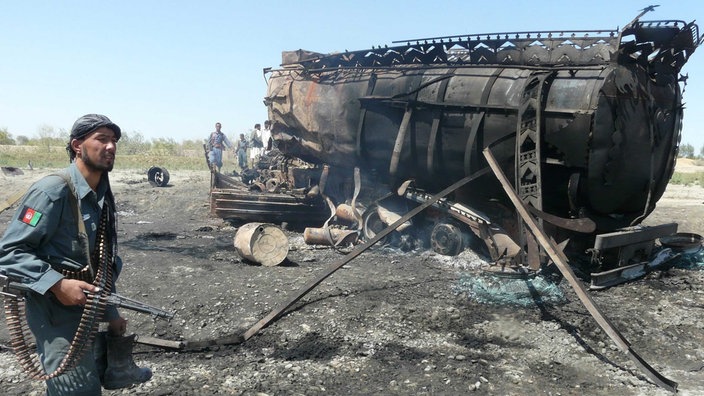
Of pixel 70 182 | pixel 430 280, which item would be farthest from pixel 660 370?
pixel 70 182

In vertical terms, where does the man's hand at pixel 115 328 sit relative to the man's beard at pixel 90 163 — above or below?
below

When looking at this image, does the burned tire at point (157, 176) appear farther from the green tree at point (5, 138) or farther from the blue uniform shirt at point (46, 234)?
the green tree at point (5, 138)

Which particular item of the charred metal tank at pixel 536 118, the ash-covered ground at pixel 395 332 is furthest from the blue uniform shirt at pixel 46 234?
the charred metal tank at pixel 536 118

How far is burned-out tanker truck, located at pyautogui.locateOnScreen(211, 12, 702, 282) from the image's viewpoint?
20.8 feet

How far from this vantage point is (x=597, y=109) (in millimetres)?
6125

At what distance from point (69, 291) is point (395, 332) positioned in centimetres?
340

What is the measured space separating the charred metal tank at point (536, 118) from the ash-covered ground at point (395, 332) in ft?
3.98

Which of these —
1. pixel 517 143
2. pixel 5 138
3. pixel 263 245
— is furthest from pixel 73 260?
pixel 5 138

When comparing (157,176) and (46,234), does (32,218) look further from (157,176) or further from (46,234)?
(157,176)

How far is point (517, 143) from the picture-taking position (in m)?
6.62

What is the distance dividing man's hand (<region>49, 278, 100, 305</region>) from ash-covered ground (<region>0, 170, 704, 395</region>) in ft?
5.87

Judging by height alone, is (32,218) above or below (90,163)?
below

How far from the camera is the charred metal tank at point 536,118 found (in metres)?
6.34

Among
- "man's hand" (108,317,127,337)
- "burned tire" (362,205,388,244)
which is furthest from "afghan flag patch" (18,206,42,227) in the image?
"burned tire" (362,205,388,244)
